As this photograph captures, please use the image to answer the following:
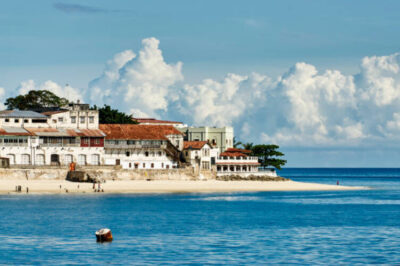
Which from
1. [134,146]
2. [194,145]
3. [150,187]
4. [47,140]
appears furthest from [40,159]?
[194,145]

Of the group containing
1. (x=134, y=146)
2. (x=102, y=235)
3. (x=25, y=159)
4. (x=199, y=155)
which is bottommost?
(x=102, y=235)

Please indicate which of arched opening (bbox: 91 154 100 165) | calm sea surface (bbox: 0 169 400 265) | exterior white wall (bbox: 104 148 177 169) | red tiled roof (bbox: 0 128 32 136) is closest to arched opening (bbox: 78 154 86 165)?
arched opening (bbox: 91 154 100 165)

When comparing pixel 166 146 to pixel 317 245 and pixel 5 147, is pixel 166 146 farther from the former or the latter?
pixel 317 245

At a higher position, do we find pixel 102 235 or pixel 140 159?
pixel 140 159

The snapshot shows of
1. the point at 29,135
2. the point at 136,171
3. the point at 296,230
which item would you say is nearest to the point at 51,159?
the point at 29,135

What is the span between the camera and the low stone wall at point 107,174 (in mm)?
127312

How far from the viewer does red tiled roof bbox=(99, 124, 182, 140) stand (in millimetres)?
145250

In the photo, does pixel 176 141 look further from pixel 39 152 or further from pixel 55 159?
pixel 39 152

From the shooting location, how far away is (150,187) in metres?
132

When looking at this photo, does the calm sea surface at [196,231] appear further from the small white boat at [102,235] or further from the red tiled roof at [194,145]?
the red tiled roof at [194,145]

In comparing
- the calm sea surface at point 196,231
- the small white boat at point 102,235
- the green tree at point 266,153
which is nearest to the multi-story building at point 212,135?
the green tree at point 266,153

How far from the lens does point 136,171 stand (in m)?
137

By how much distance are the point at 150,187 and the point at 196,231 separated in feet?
208

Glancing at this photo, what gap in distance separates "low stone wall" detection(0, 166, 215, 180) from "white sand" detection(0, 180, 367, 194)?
161 cm
